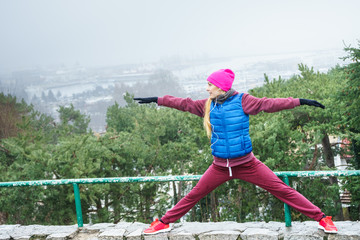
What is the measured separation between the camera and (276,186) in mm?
3371

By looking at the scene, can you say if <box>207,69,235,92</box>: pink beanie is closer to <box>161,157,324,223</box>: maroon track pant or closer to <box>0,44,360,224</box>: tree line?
<box>161,157,324,223</box>: maroon track pant

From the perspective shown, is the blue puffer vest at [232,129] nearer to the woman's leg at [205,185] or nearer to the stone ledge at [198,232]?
the woman's leg at [205,185]

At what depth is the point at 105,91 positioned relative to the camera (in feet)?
481

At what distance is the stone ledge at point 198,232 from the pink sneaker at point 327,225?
97 mm

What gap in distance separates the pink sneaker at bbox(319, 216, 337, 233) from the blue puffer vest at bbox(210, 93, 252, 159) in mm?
897

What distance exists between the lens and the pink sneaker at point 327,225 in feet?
11.0

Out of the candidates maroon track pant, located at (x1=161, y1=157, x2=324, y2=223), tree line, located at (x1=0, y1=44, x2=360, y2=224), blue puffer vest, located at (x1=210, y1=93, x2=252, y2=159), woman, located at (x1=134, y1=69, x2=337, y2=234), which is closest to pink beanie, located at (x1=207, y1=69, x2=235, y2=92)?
woman, located at (x1=134, y1=69, x2=337, y2=234)

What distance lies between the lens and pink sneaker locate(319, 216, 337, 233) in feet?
11.0

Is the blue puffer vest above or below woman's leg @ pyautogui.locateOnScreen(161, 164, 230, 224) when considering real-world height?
above

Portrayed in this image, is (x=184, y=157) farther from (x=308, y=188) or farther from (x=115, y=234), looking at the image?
(x=115, y=234)

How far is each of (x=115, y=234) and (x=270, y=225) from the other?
5.12 feet

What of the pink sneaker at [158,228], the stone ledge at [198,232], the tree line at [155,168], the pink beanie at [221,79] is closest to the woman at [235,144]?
the pink beanie at [221,79]

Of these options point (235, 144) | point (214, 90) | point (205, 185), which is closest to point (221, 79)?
point (214, 90)

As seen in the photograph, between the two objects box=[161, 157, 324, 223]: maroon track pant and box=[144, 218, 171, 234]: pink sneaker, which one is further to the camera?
box=[144, 218, 171, 234]: pink sneaker
